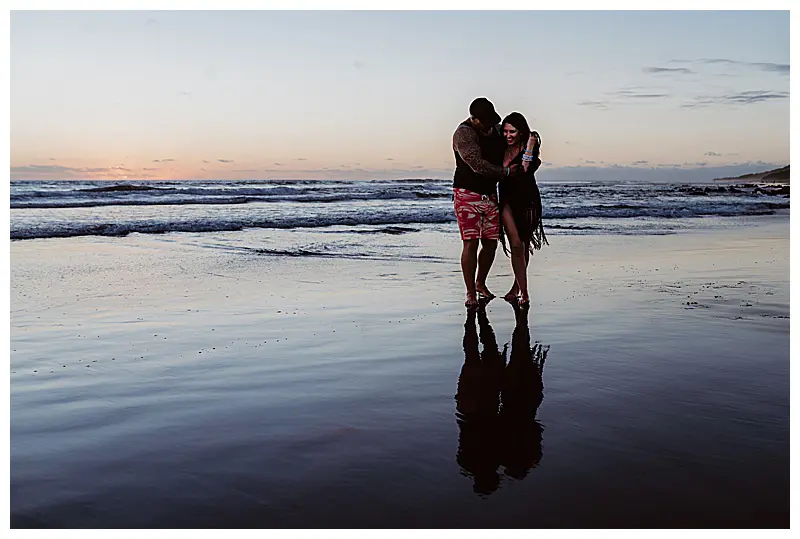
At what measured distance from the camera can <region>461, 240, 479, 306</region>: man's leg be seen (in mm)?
6875

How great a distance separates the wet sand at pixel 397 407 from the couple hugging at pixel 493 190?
43cm

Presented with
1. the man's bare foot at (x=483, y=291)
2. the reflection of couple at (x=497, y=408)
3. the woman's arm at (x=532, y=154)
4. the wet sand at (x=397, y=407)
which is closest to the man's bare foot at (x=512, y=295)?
the man's bare foot at (x=483, y=291)

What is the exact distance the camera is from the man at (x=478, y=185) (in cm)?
678

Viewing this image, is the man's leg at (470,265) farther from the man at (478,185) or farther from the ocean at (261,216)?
the ocean at (261,216)

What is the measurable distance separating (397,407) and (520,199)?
3743 millimetres

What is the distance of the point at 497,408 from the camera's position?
381 centimetres

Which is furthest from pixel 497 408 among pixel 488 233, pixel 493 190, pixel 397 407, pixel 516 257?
pixel 493 190

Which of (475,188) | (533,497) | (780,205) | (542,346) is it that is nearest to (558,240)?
(475,188)

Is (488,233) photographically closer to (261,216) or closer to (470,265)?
(470,265)

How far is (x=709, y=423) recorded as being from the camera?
3486mm

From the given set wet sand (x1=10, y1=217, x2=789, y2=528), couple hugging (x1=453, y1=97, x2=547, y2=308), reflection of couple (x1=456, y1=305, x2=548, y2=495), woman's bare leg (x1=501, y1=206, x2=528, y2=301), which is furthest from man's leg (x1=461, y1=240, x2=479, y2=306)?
reflection of couple (x1=456, y1=305, x2=548, y2=495)

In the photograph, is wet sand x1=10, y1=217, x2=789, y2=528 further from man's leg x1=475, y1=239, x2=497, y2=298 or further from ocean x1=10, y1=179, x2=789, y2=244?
ocean x1=10, y1=179, x2=789, y2=244

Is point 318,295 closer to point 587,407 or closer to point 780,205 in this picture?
point 587,407
